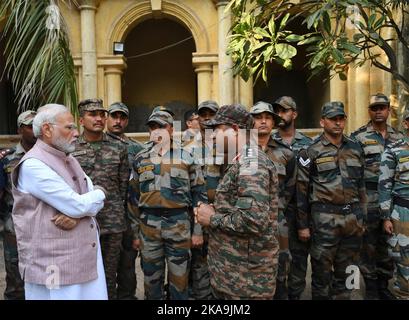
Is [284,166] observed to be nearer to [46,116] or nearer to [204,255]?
[204,255]

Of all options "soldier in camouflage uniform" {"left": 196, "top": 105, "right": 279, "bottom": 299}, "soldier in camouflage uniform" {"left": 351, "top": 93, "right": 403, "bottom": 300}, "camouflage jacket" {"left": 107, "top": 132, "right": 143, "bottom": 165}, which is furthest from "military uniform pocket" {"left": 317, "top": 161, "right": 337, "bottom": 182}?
"camouflage jacket" {"left": 107, "top": 132, "right": 143, "bottom": 165}

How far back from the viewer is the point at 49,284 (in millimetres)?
2840

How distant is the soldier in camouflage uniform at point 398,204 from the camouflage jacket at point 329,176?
0.27 m

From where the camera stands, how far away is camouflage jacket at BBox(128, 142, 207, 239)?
13.5ft

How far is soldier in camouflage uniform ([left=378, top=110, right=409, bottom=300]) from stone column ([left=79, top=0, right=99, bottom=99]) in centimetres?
584

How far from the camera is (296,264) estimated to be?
466 cm

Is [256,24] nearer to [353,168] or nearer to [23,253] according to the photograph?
[353,168]

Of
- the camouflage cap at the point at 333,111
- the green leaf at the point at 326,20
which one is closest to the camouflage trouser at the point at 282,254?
the camouflage cap at the point at 333,111

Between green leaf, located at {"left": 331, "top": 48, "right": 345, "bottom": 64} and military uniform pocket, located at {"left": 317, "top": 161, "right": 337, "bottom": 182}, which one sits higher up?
green leaf, located at {"left": 331, "top": 48, "right": 345, "bottom": 64}

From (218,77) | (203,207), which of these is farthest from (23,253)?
(218,77)

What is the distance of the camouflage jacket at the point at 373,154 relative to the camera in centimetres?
495

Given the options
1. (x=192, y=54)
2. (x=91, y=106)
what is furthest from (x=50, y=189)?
(x=192, y=54)

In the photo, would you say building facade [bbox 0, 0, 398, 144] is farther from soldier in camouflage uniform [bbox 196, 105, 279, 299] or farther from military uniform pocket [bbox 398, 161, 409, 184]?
soldier in camouflage uniform [bbox 196, 105, 279, 299]

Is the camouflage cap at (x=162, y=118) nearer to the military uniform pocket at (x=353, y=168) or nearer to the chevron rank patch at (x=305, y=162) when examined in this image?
the chevron rank patch at (x=305, y=162)
